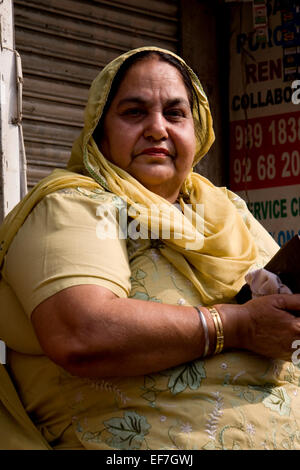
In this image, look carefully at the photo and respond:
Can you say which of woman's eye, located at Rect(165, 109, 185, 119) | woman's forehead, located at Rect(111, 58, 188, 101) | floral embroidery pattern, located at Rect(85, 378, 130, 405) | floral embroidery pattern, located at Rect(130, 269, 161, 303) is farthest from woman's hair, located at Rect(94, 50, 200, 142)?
floral embroidery pattern, located at Rect(85, 378, 130, 405)

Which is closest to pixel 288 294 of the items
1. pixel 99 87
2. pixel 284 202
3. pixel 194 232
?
pixel 194 232

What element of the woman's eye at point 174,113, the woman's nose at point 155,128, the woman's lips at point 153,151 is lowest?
the woman's lips at point 153,151

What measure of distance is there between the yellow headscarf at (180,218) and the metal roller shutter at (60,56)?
137 cm

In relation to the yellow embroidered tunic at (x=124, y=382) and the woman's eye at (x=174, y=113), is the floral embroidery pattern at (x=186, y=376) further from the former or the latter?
the woman's eye at (x=174, y=113)

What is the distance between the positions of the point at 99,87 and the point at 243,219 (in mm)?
746

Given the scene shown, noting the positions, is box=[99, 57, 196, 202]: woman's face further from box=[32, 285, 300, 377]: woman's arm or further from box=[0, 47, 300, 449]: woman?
box=[32, 285, 300, 377]: woman's arm

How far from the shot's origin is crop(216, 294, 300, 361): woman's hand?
7.03ft

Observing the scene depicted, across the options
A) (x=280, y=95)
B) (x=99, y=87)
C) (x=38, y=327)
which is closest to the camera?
(x=38, y=327)

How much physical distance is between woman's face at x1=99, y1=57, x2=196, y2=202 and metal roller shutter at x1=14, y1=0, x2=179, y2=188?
4.57 ft

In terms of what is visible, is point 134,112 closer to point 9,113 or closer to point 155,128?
point 155,128

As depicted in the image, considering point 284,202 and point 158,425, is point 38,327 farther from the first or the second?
point 284,202

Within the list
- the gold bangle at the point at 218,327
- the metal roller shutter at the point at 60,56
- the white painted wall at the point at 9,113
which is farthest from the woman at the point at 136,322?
the metal roller shutter at the point at 60,56

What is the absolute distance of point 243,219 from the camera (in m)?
2.85

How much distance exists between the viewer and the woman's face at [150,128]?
2523 mm
